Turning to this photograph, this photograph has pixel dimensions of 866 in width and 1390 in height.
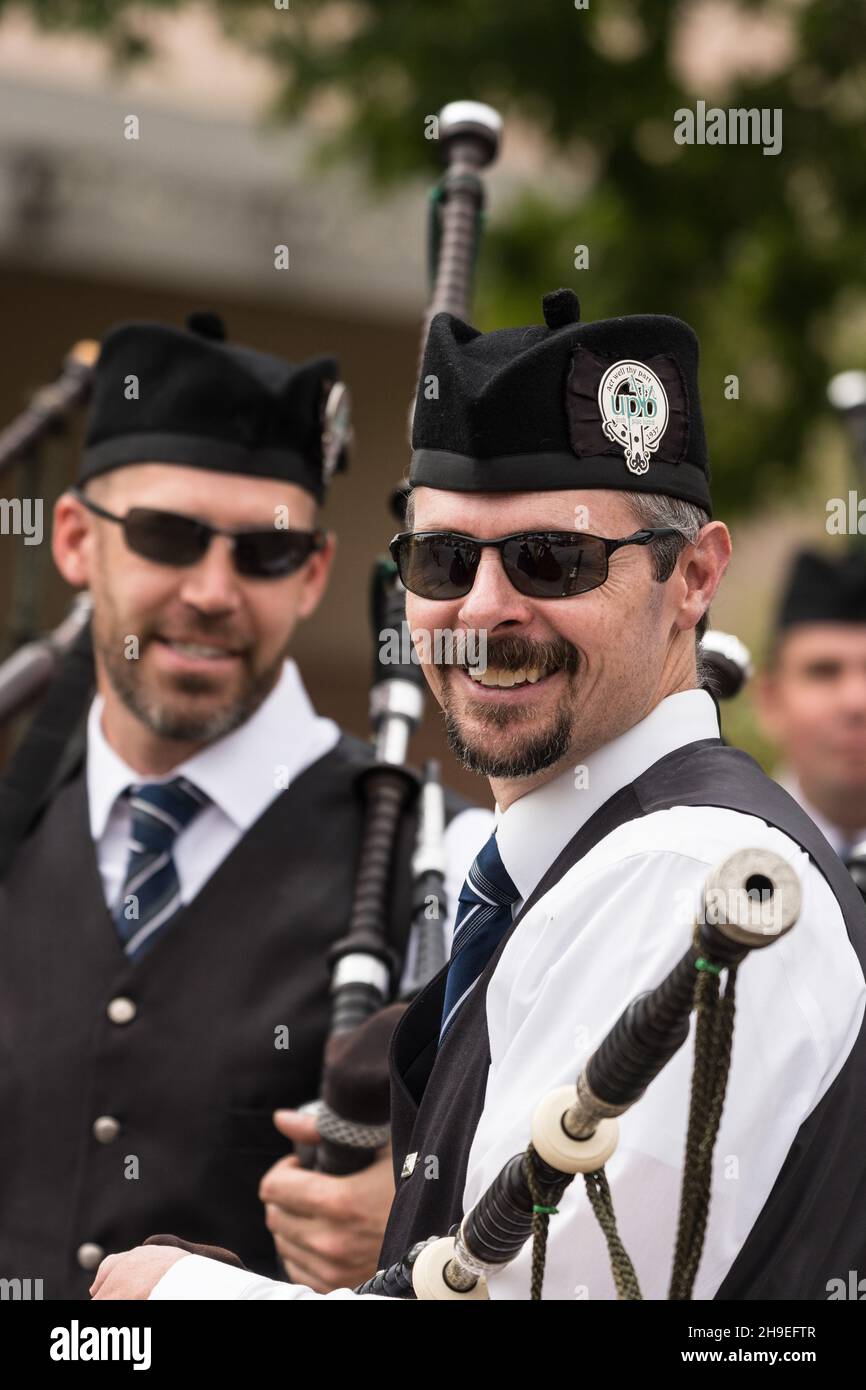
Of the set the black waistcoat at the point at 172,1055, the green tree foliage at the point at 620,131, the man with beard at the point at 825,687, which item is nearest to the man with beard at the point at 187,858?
the black waistcoat at the point at 172,1055

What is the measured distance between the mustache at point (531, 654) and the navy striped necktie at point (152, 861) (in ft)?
4.62

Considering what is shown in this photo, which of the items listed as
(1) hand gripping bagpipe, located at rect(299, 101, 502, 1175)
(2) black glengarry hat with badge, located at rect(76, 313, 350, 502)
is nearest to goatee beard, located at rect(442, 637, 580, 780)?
(1) hand gripping bagpipe, located at rect(299, 101, 502, 1175)

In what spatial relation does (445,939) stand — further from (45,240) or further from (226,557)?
(45,240)

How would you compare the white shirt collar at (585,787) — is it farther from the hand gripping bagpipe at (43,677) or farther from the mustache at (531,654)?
the hand gripping bagpipe at (43,677)

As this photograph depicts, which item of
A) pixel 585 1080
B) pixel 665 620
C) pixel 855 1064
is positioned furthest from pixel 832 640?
pixel 585 1080

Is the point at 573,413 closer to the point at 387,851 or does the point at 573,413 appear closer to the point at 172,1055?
the point at 387,851

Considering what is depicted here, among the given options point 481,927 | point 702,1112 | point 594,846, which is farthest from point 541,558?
point 702,1112

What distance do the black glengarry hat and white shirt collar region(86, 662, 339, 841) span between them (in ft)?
8.86

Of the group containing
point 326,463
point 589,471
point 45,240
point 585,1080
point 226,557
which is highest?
point 45,240

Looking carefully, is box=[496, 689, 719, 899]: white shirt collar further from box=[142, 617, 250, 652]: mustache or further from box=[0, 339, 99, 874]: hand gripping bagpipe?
box=[0, 339, 99, 874]: hand gripping bagpipe

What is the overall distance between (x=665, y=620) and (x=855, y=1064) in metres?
0.61

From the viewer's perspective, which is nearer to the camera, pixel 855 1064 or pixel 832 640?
pixel 855 1064

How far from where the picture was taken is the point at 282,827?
345cm

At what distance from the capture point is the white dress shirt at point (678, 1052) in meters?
1.68
